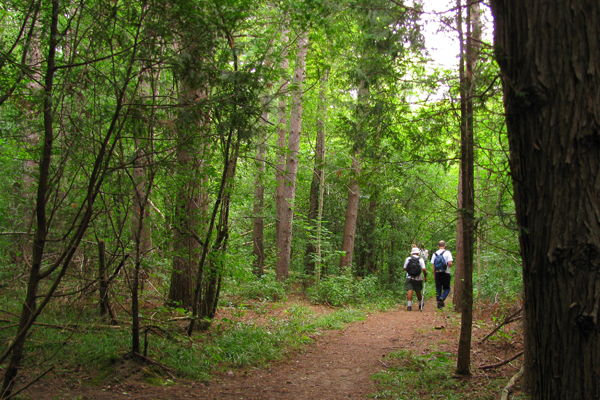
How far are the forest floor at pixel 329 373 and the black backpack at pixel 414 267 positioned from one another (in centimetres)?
353

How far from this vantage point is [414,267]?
43.7 ft

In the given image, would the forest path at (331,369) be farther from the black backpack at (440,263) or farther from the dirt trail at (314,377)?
the black backpack at (440,263)

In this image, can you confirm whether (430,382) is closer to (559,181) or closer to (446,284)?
(559,181)

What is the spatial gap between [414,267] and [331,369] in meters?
7.49

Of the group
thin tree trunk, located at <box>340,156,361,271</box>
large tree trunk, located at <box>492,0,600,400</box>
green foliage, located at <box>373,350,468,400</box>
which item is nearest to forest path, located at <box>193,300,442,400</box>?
green foliage, located at <box>373,350,468,400</box>

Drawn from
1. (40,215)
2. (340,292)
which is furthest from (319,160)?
(40,215)

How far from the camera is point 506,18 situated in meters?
2.82

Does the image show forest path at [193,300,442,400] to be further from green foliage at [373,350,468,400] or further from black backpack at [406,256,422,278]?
black backpack at [406,256,422,278]

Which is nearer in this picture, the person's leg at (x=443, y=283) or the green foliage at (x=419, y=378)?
the green foliage at (x=419, y=378)

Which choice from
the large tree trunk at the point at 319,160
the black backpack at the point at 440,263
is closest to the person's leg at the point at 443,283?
the black backpack at the point at 440,263

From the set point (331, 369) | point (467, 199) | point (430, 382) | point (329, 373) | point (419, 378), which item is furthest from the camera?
point (331, 369)

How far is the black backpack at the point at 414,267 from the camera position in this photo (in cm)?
1327

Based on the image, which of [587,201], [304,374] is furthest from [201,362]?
[587,201]

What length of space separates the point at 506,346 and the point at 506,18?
539 cm
